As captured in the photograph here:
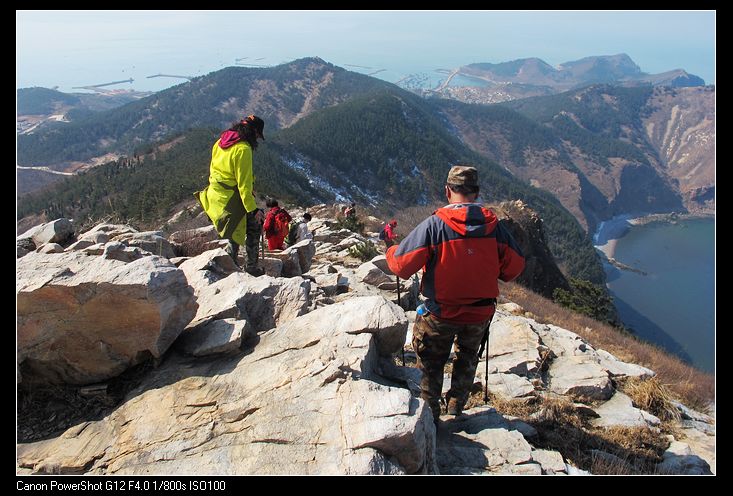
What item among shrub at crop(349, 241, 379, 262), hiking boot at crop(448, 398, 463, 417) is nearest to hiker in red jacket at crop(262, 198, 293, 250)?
shrub at crop(349, 241, 379, 262)

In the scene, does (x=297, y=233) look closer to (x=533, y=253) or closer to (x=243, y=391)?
(x=243, y=391)

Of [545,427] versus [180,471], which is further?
[545,427]

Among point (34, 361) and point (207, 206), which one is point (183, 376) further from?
point (207, 206)

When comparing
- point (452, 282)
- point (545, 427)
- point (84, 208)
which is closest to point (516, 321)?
point (545, 427)

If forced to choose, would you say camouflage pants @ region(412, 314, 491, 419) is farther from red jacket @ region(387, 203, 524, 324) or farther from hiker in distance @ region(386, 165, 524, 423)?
red jacket @ region(387, 203, 524, 324)

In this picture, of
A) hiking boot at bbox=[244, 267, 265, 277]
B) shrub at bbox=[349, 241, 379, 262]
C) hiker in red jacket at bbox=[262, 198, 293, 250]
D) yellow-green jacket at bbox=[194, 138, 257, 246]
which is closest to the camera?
yellow-green jacket at bbox=[194, 138, 257, 246]

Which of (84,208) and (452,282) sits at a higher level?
(452,282)

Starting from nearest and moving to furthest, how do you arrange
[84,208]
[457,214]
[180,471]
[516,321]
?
1. [180,471]
2. [457,214]
3. [516,321]
4. [84,208]

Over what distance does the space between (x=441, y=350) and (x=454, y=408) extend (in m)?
1.06

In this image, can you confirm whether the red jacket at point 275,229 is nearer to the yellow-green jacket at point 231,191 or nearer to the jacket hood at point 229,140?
the yellow-green jacket at point 231,191

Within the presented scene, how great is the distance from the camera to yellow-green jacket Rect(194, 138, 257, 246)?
738 cm

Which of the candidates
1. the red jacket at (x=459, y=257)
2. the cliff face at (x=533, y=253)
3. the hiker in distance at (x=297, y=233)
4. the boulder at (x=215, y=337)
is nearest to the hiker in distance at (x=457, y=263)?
the red jacket at (x=459, y=257)

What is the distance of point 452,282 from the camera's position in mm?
4570
